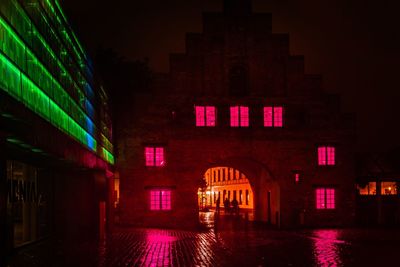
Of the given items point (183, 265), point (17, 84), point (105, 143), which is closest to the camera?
point (17, 84)

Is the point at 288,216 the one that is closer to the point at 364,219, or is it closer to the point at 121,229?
the point at 364,219

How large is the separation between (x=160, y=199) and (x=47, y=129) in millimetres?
17291

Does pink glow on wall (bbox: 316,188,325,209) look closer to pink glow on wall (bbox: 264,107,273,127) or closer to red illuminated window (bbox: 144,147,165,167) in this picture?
pink glow on wall (bbox: 264,107,273,127)

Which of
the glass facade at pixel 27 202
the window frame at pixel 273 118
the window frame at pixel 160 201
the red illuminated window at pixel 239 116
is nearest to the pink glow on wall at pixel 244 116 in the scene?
the red illuminated window at pixel 239 116

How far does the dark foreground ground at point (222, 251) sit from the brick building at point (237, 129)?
5.43 metres

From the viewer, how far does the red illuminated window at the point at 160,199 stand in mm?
30625

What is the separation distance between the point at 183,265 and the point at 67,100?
25.4ft

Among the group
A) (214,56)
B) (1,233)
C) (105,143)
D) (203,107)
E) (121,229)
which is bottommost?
(121,229)

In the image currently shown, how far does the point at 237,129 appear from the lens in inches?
1236

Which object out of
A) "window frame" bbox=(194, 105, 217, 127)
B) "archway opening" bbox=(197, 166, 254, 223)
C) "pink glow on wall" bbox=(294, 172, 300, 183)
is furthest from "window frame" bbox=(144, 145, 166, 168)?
"archway opening" bbox=(197, 166, 254, 223)

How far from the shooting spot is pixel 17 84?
13164mm

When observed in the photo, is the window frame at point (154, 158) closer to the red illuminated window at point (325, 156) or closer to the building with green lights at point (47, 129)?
the building with green lights at point (47, 129)

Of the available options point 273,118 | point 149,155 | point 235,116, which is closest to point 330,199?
point 273,118

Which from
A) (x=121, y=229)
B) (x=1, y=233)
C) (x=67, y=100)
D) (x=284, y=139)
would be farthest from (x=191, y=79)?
(x=1, y=233)
